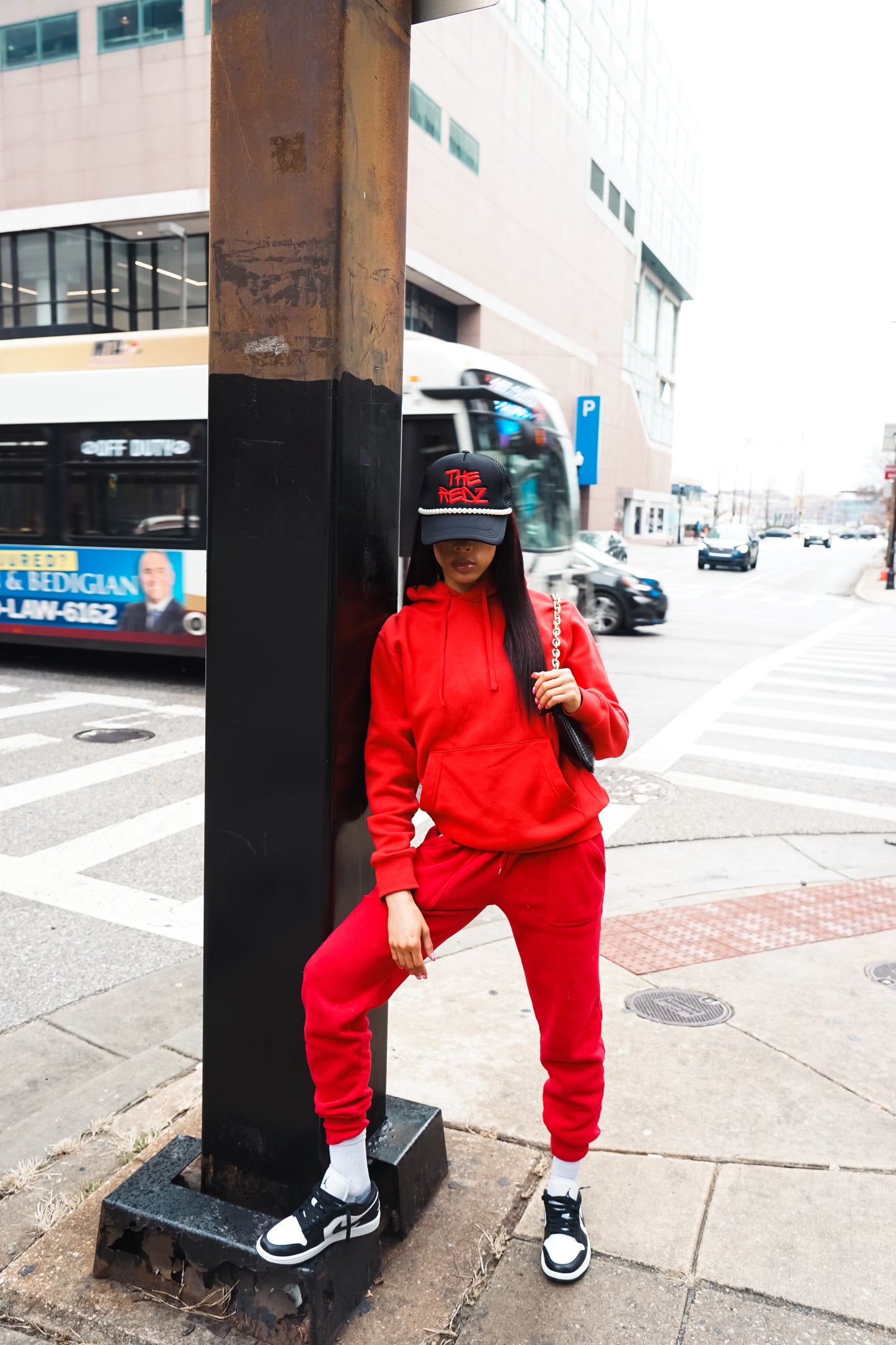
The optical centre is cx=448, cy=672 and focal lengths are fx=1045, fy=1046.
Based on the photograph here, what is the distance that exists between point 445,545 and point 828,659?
14.7m

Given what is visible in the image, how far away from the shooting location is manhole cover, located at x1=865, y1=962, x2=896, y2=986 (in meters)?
4.25

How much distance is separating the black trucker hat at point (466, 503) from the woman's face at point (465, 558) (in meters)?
0.03

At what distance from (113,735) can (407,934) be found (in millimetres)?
7650

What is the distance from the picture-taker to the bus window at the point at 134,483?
1148 centimetres

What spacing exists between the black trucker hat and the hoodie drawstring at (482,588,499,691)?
171 millimetres

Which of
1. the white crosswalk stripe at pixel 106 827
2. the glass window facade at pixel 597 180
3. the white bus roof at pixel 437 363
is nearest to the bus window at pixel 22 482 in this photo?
the white crosswalk stripe at pixel 106 827

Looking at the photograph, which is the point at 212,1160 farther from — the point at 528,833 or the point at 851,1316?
the point at 851,1316

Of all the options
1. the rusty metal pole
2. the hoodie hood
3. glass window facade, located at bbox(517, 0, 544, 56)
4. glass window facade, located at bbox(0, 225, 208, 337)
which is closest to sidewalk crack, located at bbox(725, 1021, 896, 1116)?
the rusty metal pole

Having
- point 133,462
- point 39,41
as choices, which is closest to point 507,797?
point 133,462

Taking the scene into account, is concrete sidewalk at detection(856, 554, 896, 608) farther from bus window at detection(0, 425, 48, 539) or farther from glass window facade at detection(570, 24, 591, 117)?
glass window facade at detection(570, 24, 591, 117)

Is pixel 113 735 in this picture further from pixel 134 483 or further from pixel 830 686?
pixel 830 686

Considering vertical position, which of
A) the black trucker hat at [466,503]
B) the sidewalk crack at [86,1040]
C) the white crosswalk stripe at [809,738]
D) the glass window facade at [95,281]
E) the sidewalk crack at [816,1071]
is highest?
the glass window facade at [95,281]

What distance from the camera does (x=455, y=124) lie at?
40062 millimetres

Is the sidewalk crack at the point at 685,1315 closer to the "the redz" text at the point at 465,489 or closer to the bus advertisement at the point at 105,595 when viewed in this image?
the "the redz" text at the point at 465,489
